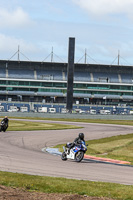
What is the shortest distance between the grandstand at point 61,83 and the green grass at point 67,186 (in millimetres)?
100696

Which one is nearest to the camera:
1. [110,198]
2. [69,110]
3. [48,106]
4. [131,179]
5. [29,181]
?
[110,198]

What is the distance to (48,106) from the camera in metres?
99.7

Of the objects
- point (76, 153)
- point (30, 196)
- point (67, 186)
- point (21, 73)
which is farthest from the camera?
point (21, 73)

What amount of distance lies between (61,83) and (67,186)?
343ft

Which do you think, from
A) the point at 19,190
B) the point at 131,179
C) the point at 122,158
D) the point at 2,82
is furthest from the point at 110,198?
the point at 2,82

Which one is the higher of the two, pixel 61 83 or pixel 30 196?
pixel 61 83

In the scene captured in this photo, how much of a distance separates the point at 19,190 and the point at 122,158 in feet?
36.4

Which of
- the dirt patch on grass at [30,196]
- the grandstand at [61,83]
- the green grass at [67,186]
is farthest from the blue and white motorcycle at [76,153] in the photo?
the grandstand at [61,83]

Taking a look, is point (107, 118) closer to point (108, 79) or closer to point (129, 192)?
point (108, 79)

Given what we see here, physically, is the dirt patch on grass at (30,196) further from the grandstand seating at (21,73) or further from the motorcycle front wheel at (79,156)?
the grandstand seating at (21,73)

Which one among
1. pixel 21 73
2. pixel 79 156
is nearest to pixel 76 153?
pixel 79 156

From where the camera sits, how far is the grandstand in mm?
115438

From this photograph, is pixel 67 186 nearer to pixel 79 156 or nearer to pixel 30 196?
pixel 30 196

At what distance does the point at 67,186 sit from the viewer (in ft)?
38.1
